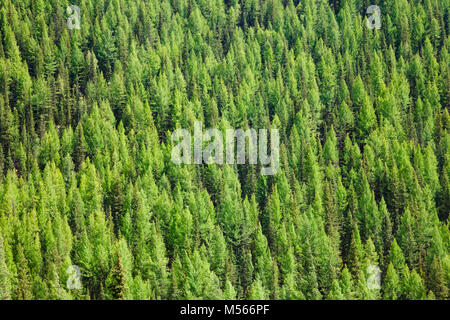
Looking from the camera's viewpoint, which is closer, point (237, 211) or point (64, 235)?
Result: point (64, 235)

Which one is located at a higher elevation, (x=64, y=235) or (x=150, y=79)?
(x=150, y=79)

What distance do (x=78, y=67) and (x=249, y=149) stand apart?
5863 centimetres

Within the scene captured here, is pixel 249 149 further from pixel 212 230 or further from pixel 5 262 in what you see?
pixel 5 262

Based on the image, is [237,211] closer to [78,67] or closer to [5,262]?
[5,262]

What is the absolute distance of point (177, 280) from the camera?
346 ft

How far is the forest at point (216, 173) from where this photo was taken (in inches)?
4208

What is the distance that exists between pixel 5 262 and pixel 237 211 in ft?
136

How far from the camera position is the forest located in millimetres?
106875

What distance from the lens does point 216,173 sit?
139125 millimetres

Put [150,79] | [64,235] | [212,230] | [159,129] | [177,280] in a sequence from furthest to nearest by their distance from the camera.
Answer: [150,79] → [159,129] → [212,230] → [64,235] → [177,280]
